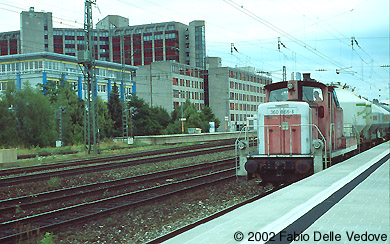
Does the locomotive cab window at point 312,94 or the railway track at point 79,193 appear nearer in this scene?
the railway track at point 79,193

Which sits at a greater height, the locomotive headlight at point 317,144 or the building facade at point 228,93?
the building facade at point 228,93

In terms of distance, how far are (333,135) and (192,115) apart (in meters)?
62.7

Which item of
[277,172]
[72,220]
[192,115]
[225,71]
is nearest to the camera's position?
[72,220]

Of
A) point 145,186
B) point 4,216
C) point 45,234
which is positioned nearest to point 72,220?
point 45,234

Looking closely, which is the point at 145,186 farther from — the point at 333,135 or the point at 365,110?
the point at 365,110

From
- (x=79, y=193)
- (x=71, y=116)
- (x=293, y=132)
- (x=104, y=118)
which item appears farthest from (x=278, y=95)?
(x=104, y=118)

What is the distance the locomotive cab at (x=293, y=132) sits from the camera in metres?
11.9

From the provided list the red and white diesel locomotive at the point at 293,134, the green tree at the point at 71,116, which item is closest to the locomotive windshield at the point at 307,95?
the red and white diesel locomotive at the point at 293,134

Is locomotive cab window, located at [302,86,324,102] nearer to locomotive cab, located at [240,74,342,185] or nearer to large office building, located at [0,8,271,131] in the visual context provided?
locomotive cab, located at [240,74,342,185]

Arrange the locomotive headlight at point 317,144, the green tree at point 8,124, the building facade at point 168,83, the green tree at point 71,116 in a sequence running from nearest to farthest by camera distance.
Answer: the locomotive headlight at point 317,144 < the green tree at point 8,124 < the green tree at point 71,116 < the building facade at point 168,83

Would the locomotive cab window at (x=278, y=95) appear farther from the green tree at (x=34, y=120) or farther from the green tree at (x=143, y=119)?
the green tree at (x=143, y=119)

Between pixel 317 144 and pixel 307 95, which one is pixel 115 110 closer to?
pixel 307 95

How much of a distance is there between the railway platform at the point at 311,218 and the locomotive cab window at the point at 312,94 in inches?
163

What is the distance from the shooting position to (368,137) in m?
23.8
